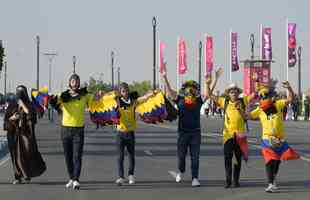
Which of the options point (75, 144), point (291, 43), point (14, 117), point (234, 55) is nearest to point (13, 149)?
point (14, 117)

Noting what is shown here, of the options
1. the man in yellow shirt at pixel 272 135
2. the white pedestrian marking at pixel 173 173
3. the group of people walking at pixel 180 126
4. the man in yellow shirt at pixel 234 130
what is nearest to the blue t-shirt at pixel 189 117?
the group of people walking at pixel 180 126

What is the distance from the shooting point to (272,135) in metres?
13.2

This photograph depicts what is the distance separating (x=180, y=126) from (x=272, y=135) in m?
1.72

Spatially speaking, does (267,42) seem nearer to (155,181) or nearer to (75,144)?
(155,181)

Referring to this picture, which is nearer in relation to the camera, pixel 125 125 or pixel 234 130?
pixel 234 130

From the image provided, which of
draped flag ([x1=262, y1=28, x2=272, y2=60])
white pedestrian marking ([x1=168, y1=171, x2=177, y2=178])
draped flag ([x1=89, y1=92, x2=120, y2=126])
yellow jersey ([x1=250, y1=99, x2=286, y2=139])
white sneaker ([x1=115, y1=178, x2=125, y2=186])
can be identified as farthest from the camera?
draped flag ([x1=262, y1=28, x2=272, y2=60])

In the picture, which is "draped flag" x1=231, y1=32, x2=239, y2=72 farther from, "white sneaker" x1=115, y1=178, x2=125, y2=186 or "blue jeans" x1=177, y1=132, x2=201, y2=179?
"white sneaker" x1=115, y1=178, x2=125, y2=186

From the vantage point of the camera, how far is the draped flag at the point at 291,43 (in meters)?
64.3

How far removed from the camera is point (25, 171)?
47.3 feet

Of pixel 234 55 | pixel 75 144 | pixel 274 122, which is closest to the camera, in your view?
pixel 274 122

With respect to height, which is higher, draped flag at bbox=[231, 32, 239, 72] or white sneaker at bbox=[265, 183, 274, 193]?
draped flag at bbox=[231, 32, 239, 72]

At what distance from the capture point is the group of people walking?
13266 millimetres

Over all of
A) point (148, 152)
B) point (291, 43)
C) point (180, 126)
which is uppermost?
point (291, 43)

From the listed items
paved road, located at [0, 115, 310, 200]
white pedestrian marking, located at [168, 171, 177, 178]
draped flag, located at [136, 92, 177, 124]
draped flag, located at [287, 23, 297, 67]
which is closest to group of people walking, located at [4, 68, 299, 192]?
draped flag, located at [136, 92, 177, 124]
